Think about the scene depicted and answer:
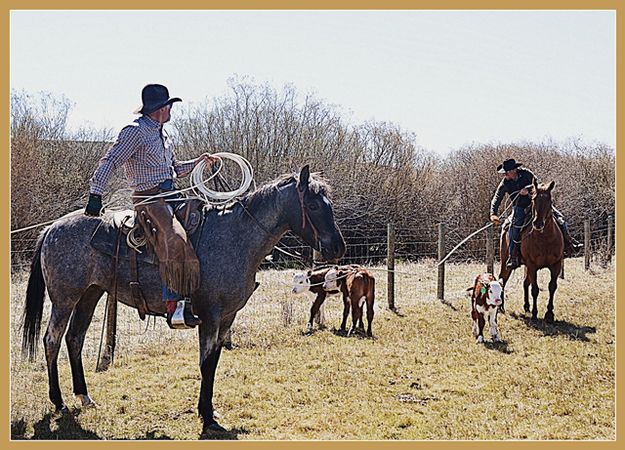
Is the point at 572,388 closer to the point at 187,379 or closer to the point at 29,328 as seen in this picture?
the point at 187,379

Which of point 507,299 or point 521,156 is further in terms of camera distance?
point 521,156

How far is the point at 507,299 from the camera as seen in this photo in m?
12.5

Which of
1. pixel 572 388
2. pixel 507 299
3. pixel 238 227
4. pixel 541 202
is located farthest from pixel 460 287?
pixel 238 227

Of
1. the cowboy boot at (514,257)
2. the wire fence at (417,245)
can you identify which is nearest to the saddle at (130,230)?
the cowboy boot at (514,257)

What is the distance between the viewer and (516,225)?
1069 centimetres

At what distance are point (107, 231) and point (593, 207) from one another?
19.2 metres

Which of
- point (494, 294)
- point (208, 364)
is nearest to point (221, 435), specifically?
point (208, 364)

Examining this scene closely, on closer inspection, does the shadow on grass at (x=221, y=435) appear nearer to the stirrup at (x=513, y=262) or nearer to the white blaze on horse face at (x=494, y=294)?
the white blaze on horse face at (x=494, y=294)

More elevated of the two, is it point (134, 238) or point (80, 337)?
point (134, 238)

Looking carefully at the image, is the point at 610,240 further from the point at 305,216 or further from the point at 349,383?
the point at 305,216

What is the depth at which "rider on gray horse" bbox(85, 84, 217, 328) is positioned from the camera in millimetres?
5305

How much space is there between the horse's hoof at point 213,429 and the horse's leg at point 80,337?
1243mm

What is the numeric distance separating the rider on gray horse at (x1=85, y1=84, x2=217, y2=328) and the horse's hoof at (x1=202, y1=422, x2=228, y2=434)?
81cm

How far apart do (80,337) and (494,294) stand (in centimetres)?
509
